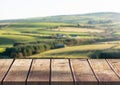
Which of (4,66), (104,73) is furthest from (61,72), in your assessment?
(4,66)

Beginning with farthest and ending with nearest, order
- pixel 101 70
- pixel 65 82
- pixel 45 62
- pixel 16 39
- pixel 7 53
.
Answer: pixel 16 39
pixel 7 53
pixel 45 62
pixel 101 70
pixel 65 82

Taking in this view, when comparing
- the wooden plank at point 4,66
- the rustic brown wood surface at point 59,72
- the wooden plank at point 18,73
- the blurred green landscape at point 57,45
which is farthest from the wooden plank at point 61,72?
the blurred green landscape at point 57,45

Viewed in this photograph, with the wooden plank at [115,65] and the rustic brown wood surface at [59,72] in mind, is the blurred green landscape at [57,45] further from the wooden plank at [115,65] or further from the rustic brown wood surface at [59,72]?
the rustic brown wood surface at [59,72]

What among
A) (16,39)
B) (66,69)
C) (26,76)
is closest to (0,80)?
(26,76)

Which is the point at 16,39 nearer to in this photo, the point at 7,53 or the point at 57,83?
the point at 7,53

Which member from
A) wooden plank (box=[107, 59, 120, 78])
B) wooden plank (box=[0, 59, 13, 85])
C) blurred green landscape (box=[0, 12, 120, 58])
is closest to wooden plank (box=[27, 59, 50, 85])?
wooden plank (box=[0, 59, 13, 85])

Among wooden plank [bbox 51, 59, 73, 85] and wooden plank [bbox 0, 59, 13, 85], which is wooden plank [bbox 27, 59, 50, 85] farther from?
wooden plank [bbox 0, 59, 13, 85]

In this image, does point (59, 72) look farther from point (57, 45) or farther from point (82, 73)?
point (57, 45)
